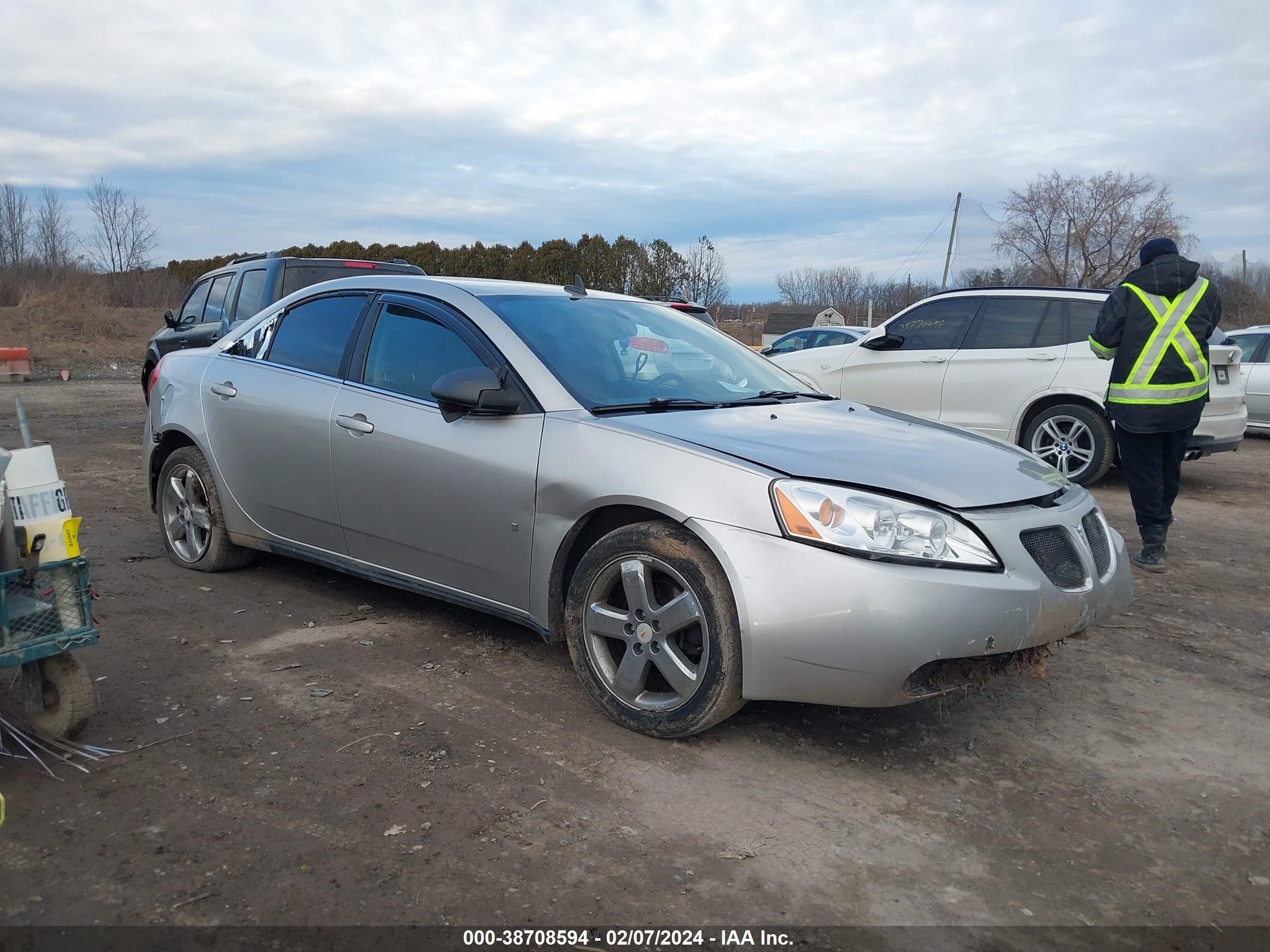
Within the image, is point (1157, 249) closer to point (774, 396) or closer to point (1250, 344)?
point (774, 396)

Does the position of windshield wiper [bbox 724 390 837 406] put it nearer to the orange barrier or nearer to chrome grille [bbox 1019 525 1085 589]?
chrome grille [bbox 1019 525 1085 589]

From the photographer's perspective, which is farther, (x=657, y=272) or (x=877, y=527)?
(x=657, y=272)

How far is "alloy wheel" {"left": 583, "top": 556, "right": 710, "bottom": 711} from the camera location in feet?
10.8

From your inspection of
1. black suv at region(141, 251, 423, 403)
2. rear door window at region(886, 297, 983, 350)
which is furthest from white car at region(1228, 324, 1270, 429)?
black suv at region(141, 251, 423, 403)

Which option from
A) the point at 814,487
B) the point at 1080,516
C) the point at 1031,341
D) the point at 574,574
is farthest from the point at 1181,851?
the point at 1031,341

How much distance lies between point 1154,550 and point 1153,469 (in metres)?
0.49

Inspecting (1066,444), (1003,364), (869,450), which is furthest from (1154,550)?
(869,450)

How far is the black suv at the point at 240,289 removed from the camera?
388 inches

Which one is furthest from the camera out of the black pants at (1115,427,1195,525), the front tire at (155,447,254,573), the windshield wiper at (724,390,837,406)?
the black pants at (1115,427,1195,525)

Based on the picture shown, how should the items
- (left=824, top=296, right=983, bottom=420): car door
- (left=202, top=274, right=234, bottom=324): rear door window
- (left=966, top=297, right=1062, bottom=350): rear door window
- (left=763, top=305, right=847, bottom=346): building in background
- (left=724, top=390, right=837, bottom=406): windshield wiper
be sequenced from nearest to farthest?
(left=724, top=390, right=837, bottom=406): windshield wiper, (left=966, top=297, right=1062, bottom=350): rear door window, (left=824, top=296, right=983, bottom=420): car door, (left=202, top=274, right=234, bottom=324): rear door window, (left=763, top=305, right=847, bottom=346): building in background

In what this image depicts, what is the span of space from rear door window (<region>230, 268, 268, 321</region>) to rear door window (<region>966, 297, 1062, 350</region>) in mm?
6907

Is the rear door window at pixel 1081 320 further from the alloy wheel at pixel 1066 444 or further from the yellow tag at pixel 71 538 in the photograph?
the yellow tag at pixel 71 538

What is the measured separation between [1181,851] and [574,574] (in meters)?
2.06

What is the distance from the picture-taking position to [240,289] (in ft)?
33.9
